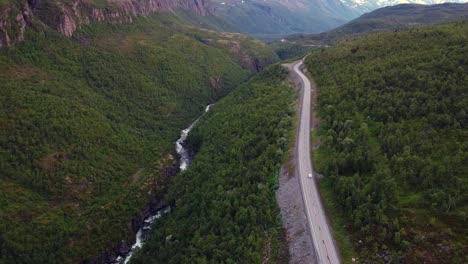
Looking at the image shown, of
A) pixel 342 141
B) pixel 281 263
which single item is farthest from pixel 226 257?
pixel 342 141

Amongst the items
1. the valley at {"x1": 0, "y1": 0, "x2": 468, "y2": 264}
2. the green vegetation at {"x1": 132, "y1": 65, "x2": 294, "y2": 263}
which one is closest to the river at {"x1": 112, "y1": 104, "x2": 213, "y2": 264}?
the valley at {"x1": 0, "y1": 0, "x2": 468, "y2": 264}

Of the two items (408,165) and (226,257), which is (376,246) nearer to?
(408,165)

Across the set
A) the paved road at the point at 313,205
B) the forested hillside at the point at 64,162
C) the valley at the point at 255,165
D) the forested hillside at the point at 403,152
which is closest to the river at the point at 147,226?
the valley at the point at 255,165

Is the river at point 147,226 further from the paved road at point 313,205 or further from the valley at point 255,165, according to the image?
the paved road at point 313,205

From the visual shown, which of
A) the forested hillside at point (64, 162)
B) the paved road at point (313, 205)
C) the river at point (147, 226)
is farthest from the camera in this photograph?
the river at point (147, 226)

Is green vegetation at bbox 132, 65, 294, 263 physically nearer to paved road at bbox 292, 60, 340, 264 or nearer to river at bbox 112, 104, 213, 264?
paved road at bbox 292, 60, 340, 264

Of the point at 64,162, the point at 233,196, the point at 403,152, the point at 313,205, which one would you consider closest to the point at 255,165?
the point at 233,196

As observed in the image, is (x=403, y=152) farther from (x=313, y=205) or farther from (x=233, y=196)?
(x=233, y=196)
